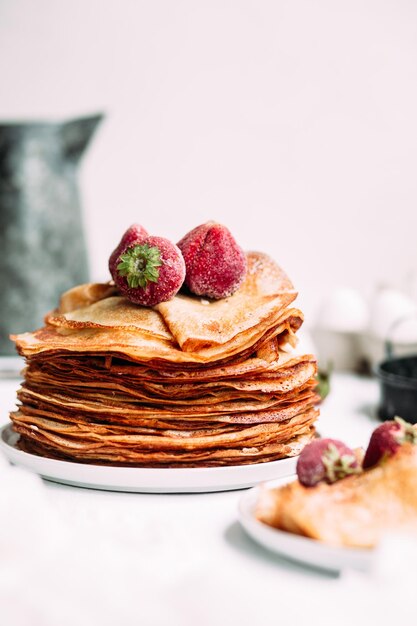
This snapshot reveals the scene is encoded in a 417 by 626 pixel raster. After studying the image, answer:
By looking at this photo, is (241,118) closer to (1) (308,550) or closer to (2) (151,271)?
(2) (151,271)

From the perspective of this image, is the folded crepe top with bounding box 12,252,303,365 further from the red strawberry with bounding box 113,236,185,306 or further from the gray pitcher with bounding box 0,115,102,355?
the gray pitcher with bounding box 0,115,102,355

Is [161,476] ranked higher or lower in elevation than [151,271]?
lower


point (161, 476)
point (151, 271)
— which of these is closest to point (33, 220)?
point (151, 271)

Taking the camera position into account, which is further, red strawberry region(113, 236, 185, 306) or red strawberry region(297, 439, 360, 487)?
red strawberry region(113, 236, 185, 306)

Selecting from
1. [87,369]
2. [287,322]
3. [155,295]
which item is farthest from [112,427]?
[287,322]

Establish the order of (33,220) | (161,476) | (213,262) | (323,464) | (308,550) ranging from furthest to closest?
(33,220)
(213,262)
(161,476)
(323,464)
(308,550)

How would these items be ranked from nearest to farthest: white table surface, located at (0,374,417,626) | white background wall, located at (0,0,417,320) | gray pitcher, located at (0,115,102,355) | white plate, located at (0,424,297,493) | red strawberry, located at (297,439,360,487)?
white table surface, located at (0,374,417,626) → red strawberry, located at (297,439,360,487) → white plate, located at (0,424,297,493) → gray pitcher, located at (0,115,102,355) → white background wall, located at (0,0,417,320)

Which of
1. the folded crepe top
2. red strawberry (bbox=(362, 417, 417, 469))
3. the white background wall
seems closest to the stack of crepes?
the folded crepe top
